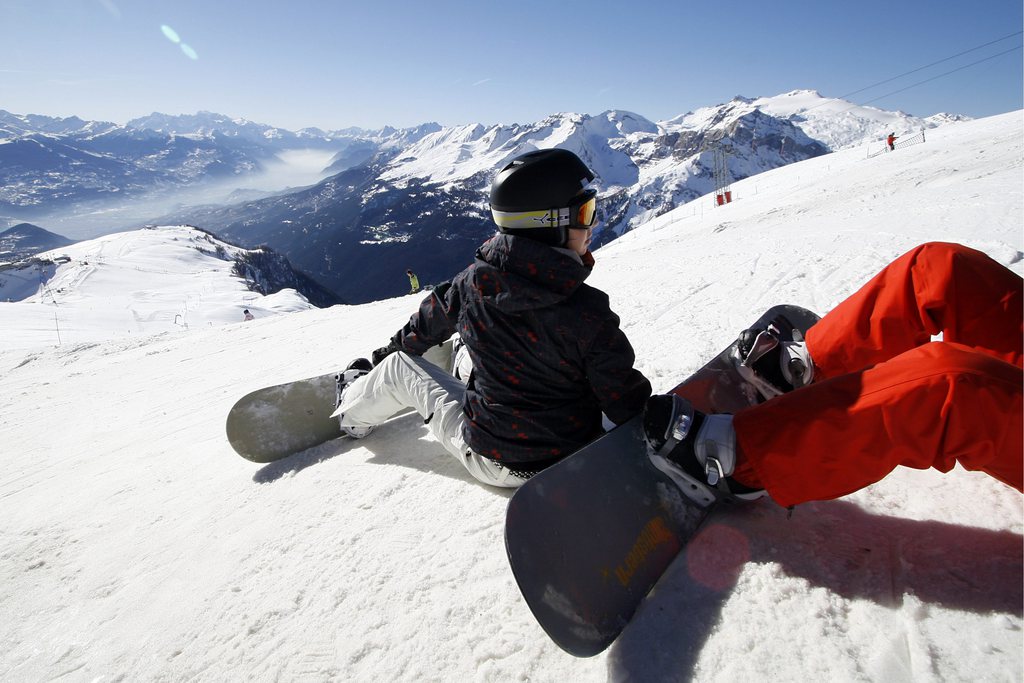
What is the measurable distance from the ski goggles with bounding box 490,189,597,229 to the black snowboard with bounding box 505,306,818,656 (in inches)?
39.2

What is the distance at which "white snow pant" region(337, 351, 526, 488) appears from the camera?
2660mm

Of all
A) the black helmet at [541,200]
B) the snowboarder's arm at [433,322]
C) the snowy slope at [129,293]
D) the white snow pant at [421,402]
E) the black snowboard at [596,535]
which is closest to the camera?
the black snowboard at [596,535]

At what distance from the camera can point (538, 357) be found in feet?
7.25

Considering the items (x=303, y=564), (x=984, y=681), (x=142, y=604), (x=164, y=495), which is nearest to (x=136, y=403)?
(x=164, y=495)

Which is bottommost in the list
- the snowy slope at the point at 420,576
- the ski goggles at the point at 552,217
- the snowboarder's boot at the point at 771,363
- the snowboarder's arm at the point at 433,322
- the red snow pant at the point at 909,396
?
the snowy slope at the point at 420,576

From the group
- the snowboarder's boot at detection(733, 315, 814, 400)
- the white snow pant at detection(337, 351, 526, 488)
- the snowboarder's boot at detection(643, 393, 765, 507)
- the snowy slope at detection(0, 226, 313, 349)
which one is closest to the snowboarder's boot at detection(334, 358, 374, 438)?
the white snow pant at detection(337, 351, 526, 488)

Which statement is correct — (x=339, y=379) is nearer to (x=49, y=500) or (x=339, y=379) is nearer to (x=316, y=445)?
(x=316, y=445)

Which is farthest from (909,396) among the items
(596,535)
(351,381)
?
(351,381)

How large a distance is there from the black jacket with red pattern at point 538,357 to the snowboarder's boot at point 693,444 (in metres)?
0.18

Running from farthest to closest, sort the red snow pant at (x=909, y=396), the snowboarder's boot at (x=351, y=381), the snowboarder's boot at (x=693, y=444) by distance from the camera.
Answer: the snowboarder's boot at (x=351, y=381) → the snowboarder's boot at (x=693, y=444) → the red snow pant at (x=909, y=396)

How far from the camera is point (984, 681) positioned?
1352mm

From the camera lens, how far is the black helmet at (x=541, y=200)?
2229 mm

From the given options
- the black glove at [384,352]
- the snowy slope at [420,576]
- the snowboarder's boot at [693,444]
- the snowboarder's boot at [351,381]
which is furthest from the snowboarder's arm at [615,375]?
the snowboarder's boot at [351,381]

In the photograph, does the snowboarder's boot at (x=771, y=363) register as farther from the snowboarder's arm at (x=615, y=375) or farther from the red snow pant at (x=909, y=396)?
the snowboarder's arm at (x=615, y=375)
